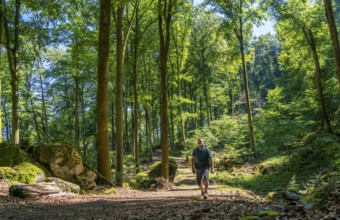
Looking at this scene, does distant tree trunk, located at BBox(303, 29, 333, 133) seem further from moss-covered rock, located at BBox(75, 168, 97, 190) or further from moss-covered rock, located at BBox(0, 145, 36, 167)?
moss-covered rock, located at BBox(0, 145, 36, 167)

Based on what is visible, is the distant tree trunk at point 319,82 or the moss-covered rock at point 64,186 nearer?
the moss-covered rock at point 64,186

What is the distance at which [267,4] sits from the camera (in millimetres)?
19875

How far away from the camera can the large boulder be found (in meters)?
8.39

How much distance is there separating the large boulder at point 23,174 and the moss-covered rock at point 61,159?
87cm

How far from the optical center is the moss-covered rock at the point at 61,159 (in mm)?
9664

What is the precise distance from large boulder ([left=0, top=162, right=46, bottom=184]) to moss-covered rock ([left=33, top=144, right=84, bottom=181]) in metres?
0.87

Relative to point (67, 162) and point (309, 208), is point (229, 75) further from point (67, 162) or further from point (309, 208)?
point (309, 208)

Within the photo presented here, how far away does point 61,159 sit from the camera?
9867 mm

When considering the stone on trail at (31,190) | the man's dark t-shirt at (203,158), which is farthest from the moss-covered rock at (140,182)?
the stone on trail at (31,190)

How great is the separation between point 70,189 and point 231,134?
14.8 metres

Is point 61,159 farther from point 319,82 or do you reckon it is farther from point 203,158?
point 319,82

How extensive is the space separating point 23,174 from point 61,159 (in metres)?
1.54

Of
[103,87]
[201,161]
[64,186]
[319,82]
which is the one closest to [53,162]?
[64,186]

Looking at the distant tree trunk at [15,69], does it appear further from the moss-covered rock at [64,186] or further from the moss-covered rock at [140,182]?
the moss-covered rock at [64,186]
